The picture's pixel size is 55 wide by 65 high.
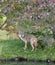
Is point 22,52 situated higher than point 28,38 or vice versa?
point 28,38

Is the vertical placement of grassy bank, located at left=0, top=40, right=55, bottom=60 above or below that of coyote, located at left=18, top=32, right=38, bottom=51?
below

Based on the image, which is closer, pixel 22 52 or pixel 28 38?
pixel 22 52

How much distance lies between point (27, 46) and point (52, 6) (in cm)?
207

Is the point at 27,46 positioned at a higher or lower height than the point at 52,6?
lower

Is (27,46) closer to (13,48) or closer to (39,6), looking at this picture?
(13,48)

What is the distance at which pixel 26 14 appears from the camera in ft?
70.8

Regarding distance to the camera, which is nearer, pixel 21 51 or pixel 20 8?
pixel 21 51

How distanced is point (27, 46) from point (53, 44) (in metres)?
1.09

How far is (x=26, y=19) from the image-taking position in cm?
2141

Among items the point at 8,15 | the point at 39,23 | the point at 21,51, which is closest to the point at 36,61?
the point at 21,51

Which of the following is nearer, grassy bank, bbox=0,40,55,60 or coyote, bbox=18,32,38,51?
grassy bank, bbox=0,40,55,60

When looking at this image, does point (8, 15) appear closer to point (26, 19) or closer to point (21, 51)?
point (26, 19)

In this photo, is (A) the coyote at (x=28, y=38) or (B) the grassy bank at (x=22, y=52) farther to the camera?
(A) the coyote at (x=28, y=38)

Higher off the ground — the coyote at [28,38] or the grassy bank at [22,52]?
the coyote at [28,38]
